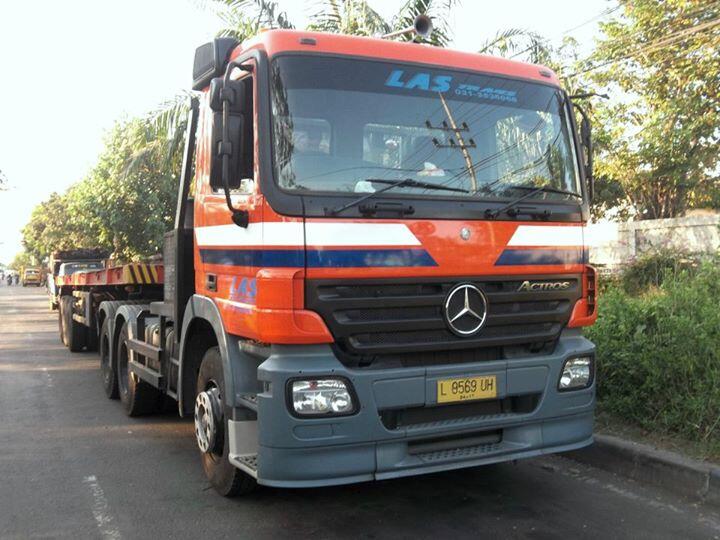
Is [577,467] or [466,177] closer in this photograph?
[466,177]

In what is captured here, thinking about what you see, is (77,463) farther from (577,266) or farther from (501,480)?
(577,266)

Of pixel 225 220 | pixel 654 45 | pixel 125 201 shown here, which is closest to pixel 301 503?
pixel 225 220

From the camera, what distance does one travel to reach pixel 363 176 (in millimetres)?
3988

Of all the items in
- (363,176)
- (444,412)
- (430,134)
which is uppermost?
(430,134)

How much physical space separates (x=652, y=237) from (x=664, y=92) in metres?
4.03

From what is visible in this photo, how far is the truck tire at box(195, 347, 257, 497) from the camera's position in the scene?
14.4ft

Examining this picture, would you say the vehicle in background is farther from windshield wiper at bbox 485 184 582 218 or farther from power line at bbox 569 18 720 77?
windshield wiper at bbox 485 184 582 218

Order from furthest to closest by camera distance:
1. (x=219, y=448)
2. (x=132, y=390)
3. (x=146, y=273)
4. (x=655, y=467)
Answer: (x=146, y=273), (x=132, y=390), (x=655, y=467), (x=219, y=448)

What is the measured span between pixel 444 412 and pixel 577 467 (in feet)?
6.40

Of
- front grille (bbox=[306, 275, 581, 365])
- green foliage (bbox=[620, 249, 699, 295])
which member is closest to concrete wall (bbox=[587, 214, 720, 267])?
green foliage (bbox=[620, 249, 699, 295])

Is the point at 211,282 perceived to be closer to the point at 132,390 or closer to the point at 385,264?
the point at 385,264

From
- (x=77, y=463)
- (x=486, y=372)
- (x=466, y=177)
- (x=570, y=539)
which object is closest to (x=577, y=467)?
(x=570, y=539)

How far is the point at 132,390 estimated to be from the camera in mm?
7137

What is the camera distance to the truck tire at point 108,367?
8.12 meters
